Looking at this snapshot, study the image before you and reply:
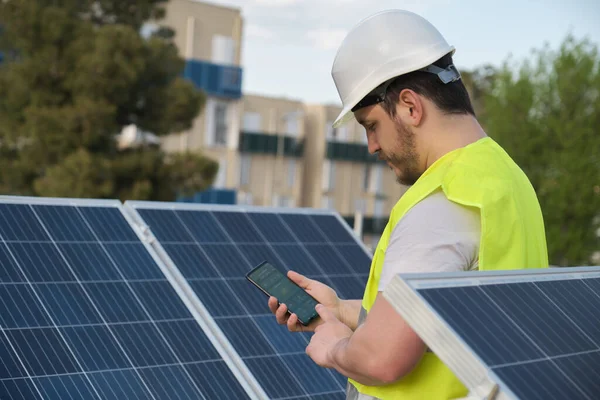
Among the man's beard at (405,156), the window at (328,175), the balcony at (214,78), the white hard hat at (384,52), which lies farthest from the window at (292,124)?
the man's beard at (405,156)

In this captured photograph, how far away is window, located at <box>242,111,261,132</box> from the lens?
47.6 meters

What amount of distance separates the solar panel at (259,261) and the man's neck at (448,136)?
225 cm

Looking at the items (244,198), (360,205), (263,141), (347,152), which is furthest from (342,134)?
(244,198)

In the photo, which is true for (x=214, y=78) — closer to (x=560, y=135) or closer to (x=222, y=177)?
(x=222, y=177)

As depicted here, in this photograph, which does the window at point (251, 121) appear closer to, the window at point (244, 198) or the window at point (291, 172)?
the window at point (244, 198)

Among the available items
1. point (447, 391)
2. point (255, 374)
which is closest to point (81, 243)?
point (255, 374)

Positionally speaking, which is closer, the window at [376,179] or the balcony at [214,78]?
the balcony at [214,78]

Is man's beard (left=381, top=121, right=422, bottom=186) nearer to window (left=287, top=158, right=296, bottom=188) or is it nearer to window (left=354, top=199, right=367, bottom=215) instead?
window (left=287, top=158, right=296, bottom=188)

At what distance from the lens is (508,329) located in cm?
270

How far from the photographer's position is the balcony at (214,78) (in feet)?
131

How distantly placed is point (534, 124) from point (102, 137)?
14.3 meters

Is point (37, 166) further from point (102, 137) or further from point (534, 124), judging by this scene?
point (534, 124)

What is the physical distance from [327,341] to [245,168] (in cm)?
4458

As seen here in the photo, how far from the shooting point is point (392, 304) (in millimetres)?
2609
